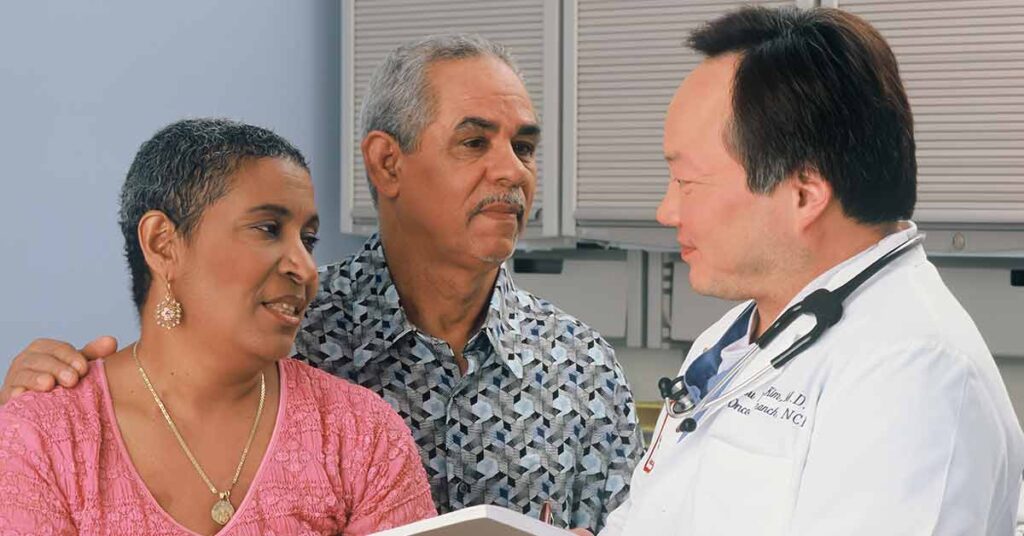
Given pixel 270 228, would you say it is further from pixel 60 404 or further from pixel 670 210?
pixel 670 210

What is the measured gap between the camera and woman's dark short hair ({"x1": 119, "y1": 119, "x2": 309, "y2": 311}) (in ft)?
5.33

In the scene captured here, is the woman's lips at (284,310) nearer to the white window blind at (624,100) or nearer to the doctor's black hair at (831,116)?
the doctor's black hair at (831,116)

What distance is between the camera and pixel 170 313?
1.63m

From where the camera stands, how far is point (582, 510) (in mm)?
2049

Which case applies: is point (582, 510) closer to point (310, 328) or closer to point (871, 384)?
point (310, 328)

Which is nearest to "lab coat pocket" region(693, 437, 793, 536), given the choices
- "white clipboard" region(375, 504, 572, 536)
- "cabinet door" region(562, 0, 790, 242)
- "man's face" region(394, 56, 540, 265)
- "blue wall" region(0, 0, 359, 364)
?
"white clipboard" region(375, 504, 572, 536)

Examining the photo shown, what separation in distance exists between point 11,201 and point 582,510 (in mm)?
1296

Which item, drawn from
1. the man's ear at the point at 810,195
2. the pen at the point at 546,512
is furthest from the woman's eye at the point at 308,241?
the man's ear at the point at 810,195

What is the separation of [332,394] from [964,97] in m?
1.87

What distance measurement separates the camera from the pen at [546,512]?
1930 mm

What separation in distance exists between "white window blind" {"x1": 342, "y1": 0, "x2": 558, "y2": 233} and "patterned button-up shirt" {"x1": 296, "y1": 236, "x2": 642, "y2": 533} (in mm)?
1267

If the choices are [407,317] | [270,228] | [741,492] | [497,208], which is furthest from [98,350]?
[741,492]

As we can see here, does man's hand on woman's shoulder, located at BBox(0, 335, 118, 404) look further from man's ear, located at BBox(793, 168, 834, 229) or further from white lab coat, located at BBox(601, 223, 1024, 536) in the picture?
man's ear, located at BBox(793, 168, 834, 229)

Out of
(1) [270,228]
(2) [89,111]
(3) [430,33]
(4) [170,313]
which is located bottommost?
(4) [170,313]
